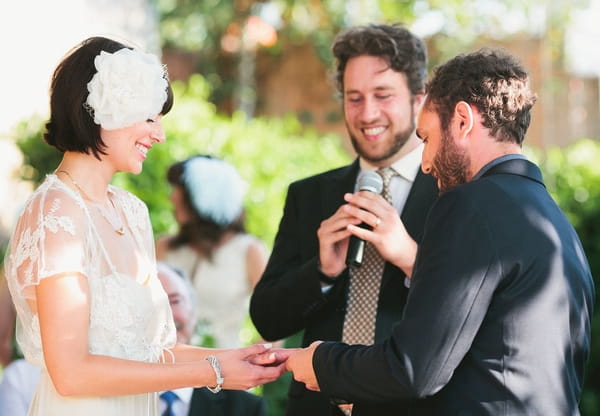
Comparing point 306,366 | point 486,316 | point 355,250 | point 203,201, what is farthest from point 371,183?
point 203,201

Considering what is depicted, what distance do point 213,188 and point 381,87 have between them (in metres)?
1.88

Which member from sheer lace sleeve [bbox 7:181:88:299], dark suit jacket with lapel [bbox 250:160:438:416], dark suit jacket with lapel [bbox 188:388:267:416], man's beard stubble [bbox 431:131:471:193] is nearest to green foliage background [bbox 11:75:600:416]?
dark suit jacket with lapel [bbox 188:388:267:416]

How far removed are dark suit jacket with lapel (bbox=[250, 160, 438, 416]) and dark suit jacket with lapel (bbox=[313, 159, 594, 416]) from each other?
731mm

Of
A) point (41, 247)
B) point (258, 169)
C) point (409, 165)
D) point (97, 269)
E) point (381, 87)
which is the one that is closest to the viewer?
point (41, 247)

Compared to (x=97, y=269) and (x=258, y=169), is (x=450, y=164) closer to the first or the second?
(x=97, y=269)

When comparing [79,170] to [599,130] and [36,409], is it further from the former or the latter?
[599,130]

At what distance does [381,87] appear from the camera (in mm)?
3422

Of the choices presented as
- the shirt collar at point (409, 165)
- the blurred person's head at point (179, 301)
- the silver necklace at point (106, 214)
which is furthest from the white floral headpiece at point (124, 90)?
the blurred person's head at point (179, 301)

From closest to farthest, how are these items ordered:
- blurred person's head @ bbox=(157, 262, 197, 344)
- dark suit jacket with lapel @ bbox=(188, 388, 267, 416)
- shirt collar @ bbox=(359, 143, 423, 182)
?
shirt collar @ bbox=(359, 143, 423, 182), dark suit jacket with lapel @ bbox=(188, 388, 267, 416), blurred person's head @ bbox=(157, 262, 197, 344)

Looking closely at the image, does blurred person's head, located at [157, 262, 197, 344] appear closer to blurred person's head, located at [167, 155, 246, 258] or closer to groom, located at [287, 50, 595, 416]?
blurred person's head, located at [167, 155, 246, 258]

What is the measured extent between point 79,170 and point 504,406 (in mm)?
1390

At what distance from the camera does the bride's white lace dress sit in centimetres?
247

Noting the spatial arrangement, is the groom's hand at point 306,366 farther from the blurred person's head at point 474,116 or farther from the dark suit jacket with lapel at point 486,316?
the blurred person's head at point 474,116

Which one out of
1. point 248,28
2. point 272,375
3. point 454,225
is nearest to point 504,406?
point 454,225
